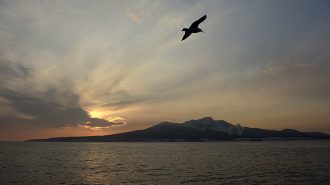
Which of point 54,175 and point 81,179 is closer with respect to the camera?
point 81,179

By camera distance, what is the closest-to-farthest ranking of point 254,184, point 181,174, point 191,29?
1. point 191,29
2. point 254,184
3. point 181,174

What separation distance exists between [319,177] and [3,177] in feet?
206

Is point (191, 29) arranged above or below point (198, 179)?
above

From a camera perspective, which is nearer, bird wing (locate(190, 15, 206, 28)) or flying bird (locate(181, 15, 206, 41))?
bird wing (locate(190, 15, 206, 28))

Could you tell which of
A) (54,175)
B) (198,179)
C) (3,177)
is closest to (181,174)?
(198,179)

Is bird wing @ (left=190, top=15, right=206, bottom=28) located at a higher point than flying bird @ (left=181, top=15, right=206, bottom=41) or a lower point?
higher

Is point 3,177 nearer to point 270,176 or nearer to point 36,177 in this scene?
point 36,177

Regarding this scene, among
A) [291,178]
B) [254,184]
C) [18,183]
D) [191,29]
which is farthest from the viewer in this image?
[291,178]

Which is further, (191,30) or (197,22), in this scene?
(191,30)

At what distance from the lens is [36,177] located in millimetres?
69812

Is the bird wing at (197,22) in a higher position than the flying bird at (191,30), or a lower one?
higher

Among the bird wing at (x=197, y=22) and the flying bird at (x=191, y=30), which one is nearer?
the bird wing at (x=197, y=22)

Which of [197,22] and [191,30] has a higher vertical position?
[197,22]

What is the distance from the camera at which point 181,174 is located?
236ft
